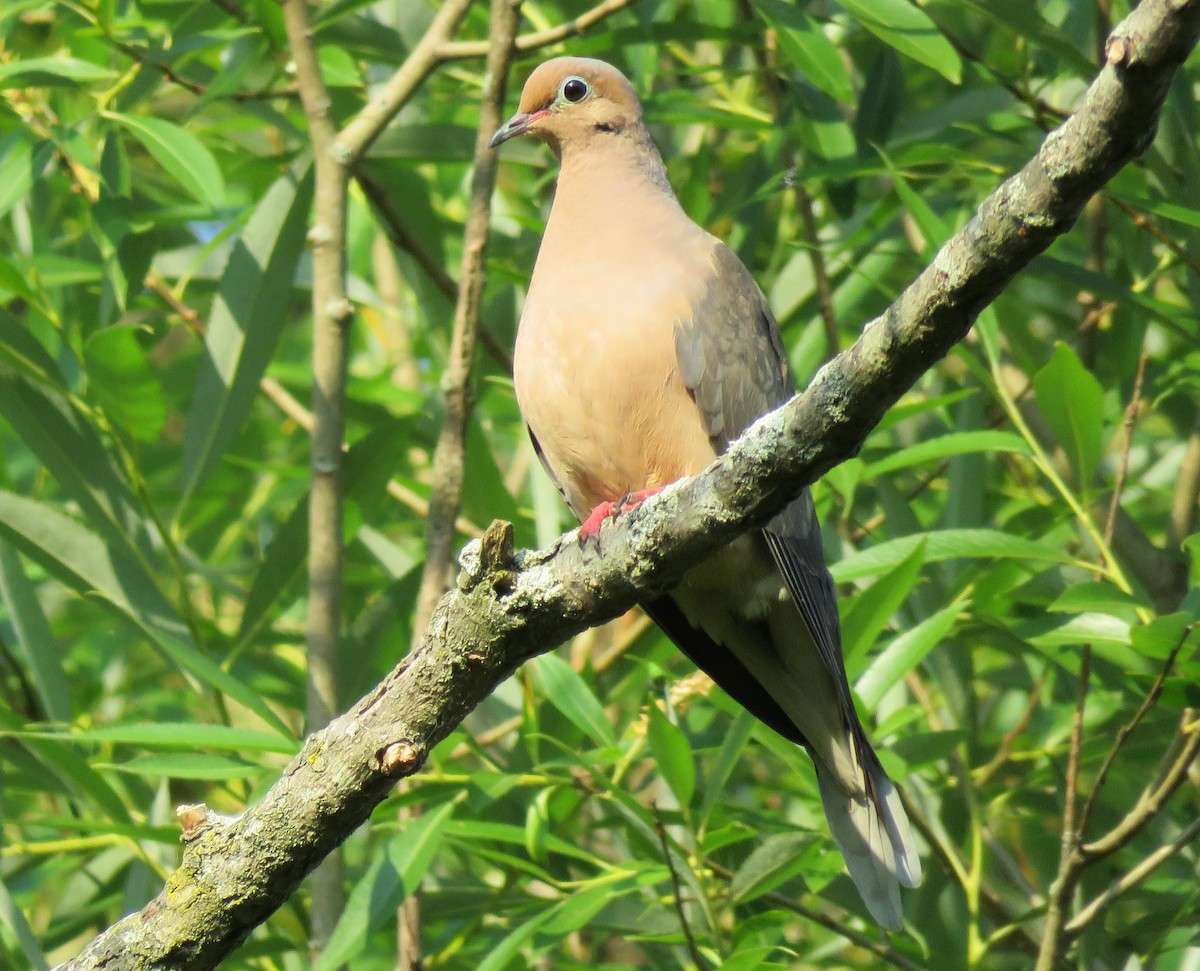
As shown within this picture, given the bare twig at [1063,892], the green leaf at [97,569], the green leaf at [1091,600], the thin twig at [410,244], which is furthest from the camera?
the thin twig at [410,244]

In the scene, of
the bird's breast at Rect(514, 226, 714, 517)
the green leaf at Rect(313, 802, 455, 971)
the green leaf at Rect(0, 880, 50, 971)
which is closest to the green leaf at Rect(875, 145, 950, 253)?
the bird's breast at Rect(514, 226, 714, 517)

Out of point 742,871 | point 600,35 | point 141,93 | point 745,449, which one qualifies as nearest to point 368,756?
point 745,449

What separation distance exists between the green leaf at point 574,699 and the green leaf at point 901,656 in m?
0.55

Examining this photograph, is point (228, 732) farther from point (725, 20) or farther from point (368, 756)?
point (725, 20)

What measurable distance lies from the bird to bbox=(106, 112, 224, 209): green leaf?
2.45 feet

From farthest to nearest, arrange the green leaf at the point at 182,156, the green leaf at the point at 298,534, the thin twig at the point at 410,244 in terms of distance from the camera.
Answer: the thin twig at the point at 410,244
the green leaf at the point at 298,534
the green leaf at the point at 182,156

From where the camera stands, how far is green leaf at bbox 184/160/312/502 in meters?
3.44

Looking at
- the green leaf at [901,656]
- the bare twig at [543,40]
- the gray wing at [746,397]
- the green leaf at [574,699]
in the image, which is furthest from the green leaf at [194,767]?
the bare twig at [543,40]

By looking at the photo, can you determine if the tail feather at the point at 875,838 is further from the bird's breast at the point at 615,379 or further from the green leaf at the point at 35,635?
the green leaf at the point at 35,635

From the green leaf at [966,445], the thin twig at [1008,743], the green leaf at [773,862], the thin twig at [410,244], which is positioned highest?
the thin twig at [410,244]

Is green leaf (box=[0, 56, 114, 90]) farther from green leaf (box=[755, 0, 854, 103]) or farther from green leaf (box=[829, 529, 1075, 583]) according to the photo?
green leaf (box=[829, 529, 1075, 583])

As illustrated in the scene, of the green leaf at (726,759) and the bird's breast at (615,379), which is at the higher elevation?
the bird's breast at (615,379)

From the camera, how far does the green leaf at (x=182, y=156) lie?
3135 millimetres

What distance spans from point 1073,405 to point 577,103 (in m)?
1.43
